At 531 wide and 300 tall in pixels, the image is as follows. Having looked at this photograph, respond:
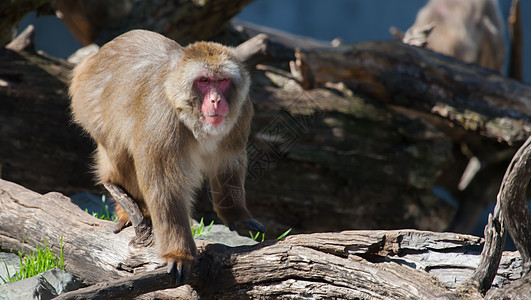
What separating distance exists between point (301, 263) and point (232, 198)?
3.91 feet

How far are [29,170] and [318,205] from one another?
3603mm

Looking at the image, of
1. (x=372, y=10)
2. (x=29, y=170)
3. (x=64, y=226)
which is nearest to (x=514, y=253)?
(x=64, y=226)

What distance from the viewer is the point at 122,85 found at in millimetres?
4152

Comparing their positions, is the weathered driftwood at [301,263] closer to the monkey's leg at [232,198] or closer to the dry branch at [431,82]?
the monkey's leg at [232,198]

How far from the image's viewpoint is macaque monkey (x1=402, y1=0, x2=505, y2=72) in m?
11.3

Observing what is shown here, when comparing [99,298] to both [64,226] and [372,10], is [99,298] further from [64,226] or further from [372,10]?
[372,10]

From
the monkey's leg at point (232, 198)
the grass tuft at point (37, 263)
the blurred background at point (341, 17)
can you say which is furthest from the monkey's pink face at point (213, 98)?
the blurred background at point (341, 17)

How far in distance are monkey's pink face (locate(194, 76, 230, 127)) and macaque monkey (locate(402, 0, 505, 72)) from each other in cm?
838

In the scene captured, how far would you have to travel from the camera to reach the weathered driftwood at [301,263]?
125 inches

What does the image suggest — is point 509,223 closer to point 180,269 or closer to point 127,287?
point 180,269

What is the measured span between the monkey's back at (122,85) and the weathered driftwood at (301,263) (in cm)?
79

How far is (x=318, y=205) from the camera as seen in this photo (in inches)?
286

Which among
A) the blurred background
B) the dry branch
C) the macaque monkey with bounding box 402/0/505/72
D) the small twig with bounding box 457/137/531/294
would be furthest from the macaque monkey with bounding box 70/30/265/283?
the blurred background

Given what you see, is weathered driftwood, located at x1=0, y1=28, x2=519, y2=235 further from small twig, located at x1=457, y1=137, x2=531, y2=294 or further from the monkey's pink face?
small twig, located at x1=457, y1=137, x2=531, y2=294
